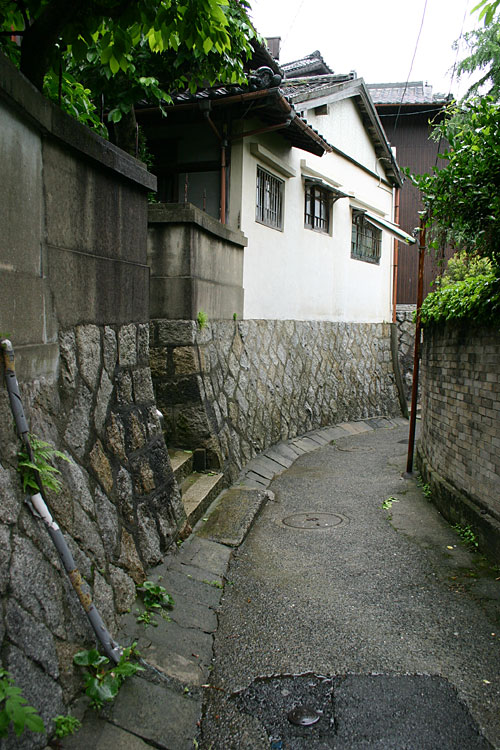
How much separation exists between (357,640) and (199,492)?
10.4ft

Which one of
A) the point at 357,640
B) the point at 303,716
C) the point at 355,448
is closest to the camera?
the point at 303,716

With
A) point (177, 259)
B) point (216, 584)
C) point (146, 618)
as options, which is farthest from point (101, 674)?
point (177, 259)

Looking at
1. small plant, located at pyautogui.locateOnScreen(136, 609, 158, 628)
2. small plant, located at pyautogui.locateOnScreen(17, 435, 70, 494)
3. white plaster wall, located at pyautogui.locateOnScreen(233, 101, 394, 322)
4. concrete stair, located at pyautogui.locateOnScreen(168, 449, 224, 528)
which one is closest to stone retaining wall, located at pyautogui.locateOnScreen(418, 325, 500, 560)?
concrete stair, located at pyautogui.locateOnScreen(168, 449, 224, 528)

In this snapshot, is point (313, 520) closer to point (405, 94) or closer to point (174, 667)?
point (174, 667)

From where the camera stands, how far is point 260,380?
11461 mm

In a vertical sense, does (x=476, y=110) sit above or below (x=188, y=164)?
below

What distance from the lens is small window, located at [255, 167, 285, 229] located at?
11.8 m

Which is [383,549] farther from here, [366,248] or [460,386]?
[366,248]

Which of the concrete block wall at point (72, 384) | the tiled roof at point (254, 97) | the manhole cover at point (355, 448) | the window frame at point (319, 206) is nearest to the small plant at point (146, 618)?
the concrete block wall at point (72, 384)

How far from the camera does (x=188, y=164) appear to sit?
11266 millimetres

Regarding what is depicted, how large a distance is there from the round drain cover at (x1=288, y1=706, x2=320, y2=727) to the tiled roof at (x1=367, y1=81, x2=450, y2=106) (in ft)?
85.1

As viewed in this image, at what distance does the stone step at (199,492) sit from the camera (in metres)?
6.75

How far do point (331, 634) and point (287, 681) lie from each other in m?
0.77

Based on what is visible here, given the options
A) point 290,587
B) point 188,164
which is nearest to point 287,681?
point 290,587
